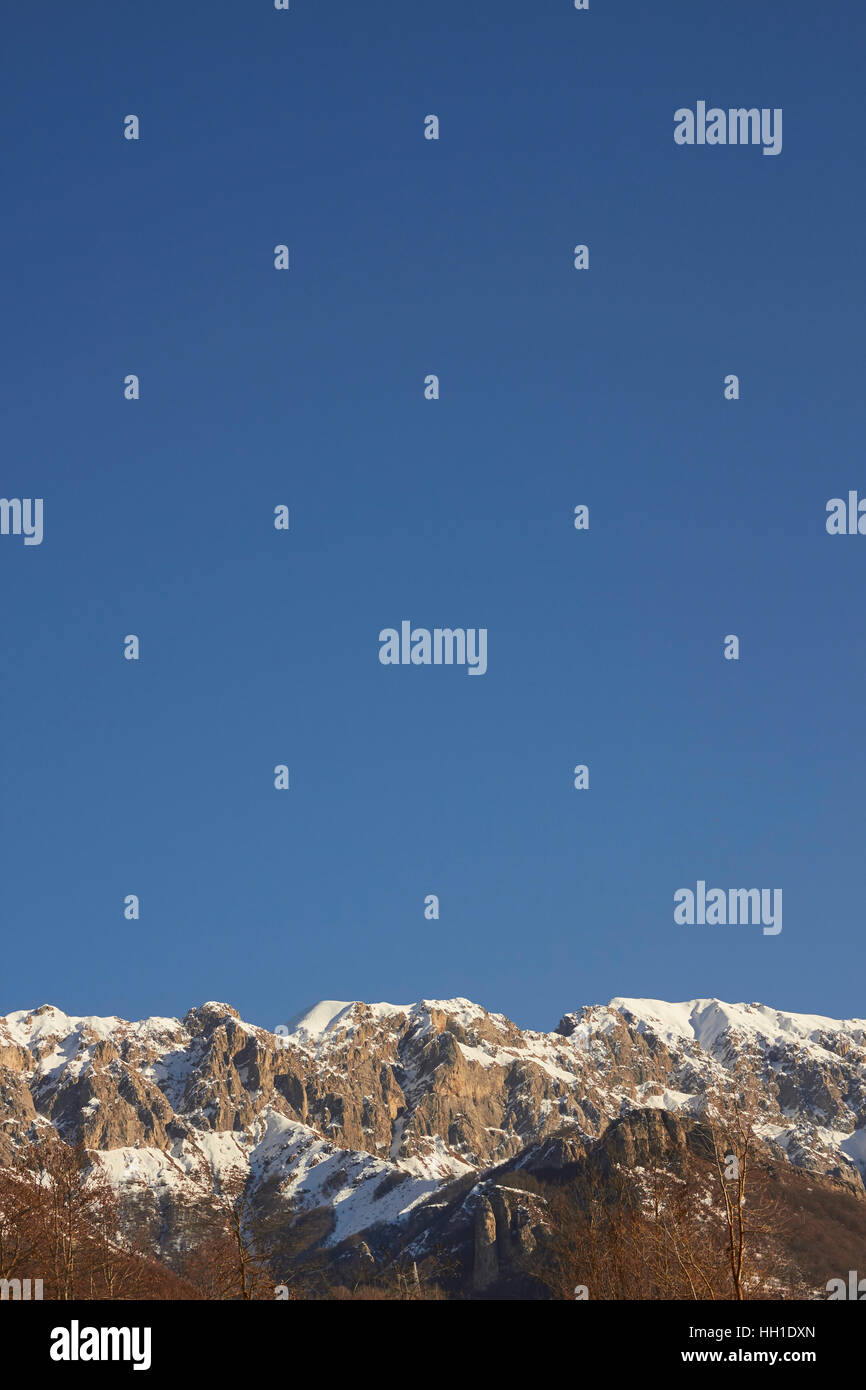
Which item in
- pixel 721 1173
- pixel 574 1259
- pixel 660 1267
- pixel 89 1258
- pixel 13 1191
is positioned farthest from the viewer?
pixel 89 1258

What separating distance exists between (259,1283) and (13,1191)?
25.1 m
